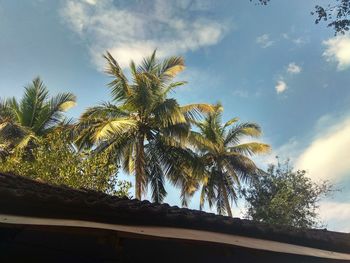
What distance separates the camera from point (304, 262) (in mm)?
5625

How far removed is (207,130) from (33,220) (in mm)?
20089

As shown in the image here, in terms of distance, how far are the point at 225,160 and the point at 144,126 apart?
6.88 metres

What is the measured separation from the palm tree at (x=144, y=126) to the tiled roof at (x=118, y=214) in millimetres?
11823

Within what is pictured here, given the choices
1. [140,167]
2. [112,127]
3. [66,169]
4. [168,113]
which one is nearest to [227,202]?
[140,167]

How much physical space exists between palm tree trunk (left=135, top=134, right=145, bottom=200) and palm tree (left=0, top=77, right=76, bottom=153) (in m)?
4.89

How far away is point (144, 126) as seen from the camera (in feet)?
58.3

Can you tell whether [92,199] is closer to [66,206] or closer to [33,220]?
[66,206]

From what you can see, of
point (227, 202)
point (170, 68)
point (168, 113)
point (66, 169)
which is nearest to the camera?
point (66, 169)

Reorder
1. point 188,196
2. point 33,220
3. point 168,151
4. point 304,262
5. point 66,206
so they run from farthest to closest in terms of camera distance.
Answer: point 188,196 → point 168,151 → point 304,262 → point 66,206 → point 33,220

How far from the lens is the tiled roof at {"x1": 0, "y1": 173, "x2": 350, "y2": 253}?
3582mm

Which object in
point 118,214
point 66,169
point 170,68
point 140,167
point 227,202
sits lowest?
point 118,214

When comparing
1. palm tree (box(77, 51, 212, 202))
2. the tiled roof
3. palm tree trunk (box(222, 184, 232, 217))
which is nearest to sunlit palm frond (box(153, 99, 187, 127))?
palm tree (box(77, 51, 212, 202))

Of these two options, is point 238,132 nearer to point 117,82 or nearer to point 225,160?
point 225,160

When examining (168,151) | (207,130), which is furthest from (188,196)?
(207,130)
